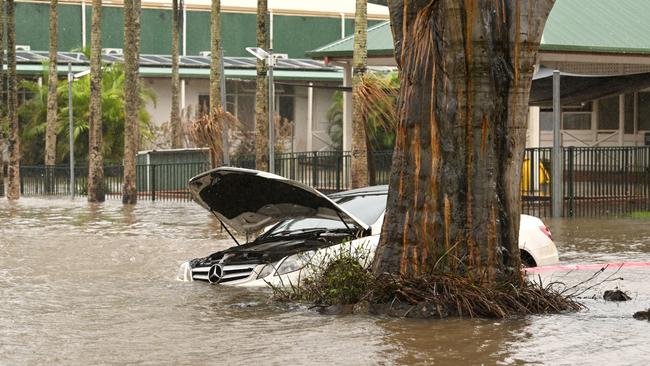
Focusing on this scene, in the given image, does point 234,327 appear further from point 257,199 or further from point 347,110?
point 347,110

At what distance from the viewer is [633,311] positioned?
1214 cm

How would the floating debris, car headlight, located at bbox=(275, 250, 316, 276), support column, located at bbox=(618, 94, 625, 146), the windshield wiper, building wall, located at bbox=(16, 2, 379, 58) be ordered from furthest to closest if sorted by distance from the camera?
building wall, located at bbox=(16, 2, 379, 58) → support column, located at bbox=(618, 94, 625, 146) → the windshield wiper → car headlight, located at bbox=(275, 250, 316, 276) → the floating debris

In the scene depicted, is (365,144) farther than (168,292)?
Yes

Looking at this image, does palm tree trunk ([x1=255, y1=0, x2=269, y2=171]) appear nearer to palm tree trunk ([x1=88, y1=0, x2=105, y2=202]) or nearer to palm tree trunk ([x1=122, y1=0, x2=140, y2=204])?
palm tree trunk ([x1=122, y1=0, x2=140, y2=204])

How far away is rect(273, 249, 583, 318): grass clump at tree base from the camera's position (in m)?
11.5

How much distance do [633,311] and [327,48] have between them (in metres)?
21.2

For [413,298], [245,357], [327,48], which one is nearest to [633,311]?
[413,298]

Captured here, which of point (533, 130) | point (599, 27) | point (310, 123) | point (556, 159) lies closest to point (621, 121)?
point (599, 27)

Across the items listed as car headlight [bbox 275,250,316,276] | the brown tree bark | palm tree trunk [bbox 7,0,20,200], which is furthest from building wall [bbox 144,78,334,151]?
the brown tree bark

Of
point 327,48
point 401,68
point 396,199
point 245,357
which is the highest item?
point 327,48

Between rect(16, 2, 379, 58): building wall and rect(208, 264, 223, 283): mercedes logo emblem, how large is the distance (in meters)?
44.0

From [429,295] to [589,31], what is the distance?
21057 millimetres

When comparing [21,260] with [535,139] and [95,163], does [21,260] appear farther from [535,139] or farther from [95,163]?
[95,163]

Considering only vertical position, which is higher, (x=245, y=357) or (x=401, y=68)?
(x=401, y=68)
